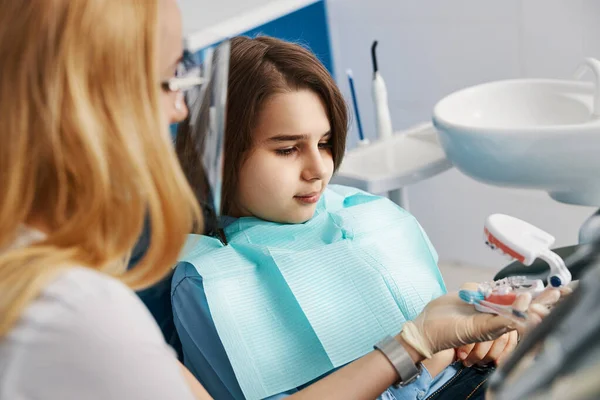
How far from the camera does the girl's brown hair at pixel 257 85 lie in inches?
52.5

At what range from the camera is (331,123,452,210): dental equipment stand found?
1.88m

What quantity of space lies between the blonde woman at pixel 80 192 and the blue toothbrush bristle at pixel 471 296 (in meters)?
0.54

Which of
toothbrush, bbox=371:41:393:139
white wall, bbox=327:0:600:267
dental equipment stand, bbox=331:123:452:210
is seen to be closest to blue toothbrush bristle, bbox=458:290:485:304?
dental equipment stand, bbox=331:123:452:210

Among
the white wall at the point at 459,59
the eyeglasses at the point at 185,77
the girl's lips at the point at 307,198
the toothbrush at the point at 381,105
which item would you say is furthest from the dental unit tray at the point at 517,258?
the white wall at the point at 459,59

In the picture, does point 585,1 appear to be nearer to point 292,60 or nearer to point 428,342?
point 292,60

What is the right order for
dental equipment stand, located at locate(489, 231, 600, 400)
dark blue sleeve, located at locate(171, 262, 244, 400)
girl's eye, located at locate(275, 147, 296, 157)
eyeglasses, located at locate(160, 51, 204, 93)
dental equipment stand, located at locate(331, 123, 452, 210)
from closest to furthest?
dental equipment stand, located at locate(489, 231, 600, 400) → eyeglasses, located at locate(160, 51, 204, 93) → dark blue sleeve, located at locate(171, 262, 244, 400) → girl's eye, located at locate(275, 147, 296, 157) → dental equipment stand, located at locate(331, 123, 452, 210)

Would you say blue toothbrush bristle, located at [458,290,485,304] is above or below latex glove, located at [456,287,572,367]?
above

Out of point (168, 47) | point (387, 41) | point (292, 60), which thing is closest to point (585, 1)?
point (387, 41)

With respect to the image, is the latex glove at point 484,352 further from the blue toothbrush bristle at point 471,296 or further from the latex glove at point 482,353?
the blue toothbrush bristle at point 471,296

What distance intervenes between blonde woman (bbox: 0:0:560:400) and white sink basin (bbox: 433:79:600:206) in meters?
0.95

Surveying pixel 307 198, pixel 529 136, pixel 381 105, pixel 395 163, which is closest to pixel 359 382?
pixel 307 198

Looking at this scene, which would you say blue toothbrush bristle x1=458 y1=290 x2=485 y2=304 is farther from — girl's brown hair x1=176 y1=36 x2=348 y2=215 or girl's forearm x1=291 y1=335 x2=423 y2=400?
girl's brown hair x1=176 y1=36 x2=348 y2=215

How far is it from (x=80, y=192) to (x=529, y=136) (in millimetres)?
1030

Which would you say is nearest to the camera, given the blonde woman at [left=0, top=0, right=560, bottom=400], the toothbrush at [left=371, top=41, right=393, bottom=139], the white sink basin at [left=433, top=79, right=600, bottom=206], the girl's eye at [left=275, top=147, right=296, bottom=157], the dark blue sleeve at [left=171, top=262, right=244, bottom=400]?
the blonde woman at [left=0, top=0, right=560, bottom=400]
